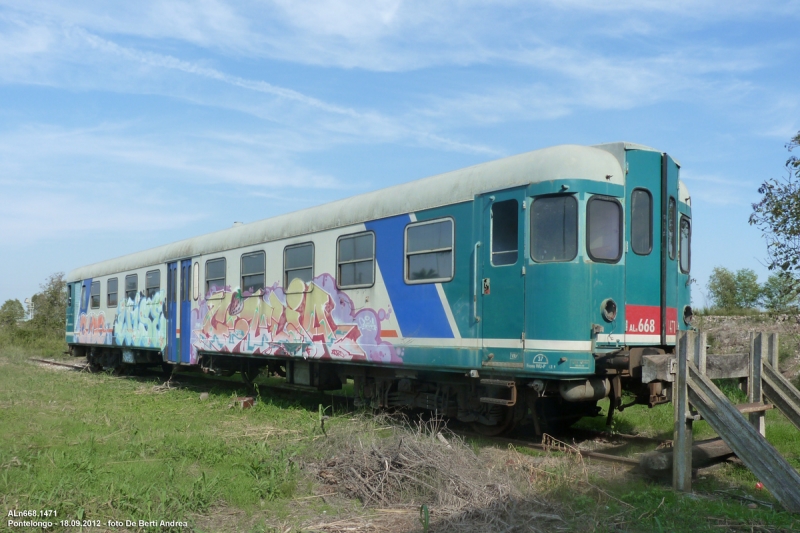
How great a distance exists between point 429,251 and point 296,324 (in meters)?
3.49

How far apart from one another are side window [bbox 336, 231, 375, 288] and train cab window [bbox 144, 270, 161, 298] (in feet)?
25.7

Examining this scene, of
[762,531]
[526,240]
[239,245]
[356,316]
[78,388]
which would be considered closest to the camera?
[762,531]

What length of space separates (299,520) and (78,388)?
35.8ft

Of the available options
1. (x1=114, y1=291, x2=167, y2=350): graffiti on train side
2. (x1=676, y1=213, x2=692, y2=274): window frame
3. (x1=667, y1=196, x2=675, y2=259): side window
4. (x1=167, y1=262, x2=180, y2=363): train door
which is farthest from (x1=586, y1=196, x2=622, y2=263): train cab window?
(x1=114, y1=291, x2=167, y2=350): graffiti on train side

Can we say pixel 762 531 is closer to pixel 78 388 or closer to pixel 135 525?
pixel 135 525

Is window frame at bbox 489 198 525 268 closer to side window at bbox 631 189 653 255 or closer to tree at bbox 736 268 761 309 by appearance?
side window at bbox 631 189 653 255

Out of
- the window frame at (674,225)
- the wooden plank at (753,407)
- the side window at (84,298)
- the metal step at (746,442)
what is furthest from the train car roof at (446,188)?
the side window at (84,298)

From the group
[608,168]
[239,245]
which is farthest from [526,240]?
[239,245]

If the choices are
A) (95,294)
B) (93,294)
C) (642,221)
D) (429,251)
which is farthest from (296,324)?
(93,294)

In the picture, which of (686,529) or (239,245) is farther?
(239,245)

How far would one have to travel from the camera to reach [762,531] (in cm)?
511

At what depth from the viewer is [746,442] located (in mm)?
5918

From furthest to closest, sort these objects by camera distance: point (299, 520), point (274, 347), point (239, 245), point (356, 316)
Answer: point (239, 245) → point (274, 347) → point (356, 316) → point (299, 520)

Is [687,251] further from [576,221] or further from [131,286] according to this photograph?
[131,286]
